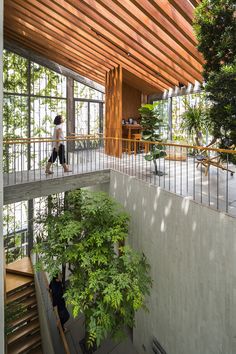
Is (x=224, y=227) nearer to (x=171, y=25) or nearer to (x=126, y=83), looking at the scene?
(x=171, y=25)

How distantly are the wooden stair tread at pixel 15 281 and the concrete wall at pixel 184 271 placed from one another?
143 inches

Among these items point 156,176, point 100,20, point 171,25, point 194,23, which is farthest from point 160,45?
point 156,176

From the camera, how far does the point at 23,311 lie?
6.27 m

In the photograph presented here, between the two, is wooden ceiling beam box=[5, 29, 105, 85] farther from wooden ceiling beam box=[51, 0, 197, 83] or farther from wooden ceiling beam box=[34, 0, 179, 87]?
wooden ceiling beam box=[51, 0, 197, 83]

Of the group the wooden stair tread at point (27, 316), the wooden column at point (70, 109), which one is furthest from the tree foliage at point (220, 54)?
the wooden column at point (70, 109)

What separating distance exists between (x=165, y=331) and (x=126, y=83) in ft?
28.1

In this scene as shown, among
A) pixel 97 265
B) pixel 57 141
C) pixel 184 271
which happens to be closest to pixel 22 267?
pixel 97 265

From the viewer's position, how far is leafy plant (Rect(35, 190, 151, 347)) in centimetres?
418

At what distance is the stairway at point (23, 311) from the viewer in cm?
624

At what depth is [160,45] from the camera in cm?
663

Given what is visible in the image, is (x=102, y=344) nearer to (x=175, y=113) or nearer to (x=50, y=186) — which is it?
(x=50, y=186)

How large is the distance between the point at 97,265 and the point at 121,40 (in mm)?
5739

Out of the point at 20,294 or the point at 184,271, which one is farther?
the point at 20,294

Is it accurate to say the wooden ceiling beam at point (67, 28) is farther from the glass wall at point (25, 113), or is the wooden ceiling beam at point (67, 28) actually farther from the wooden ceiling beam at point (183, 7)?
the wooden ceiling beam at point (183, 7)
